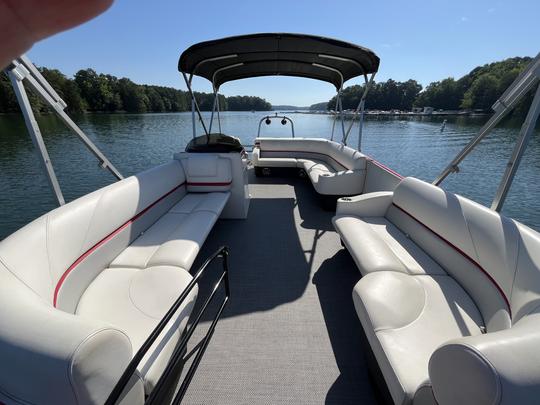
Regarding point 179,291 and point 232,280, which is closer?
point 179,291

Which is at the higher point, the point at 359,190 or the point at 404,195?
the point at 404,195

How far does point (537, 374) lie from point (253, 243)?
271cm

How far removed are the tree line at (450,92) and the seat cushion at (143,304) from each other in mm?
40435

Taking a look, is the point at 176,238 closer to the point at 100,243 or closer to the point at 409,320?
the point at 100,243

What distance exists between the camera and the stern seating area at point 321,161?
419cm

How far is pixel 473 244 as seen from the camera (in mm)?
1844

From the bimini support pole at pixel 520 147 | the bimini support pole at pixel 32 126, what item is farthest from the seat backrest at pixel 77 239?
the bimini support pole at pixel 520 147

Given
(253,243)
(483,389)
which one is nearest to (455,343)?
(483,389)

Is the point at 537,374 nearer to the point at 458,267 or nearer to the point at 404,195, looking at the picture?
the point at 458,267

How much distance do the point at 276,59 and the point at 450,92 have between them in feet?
231

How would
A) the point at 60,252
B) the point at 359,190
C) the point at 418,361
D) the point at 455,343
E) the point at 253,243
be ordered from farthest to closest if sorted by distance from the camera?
the point at 359,190, the point at 253,243, the point at 60,252, the point at 418,361, the point at 455,343

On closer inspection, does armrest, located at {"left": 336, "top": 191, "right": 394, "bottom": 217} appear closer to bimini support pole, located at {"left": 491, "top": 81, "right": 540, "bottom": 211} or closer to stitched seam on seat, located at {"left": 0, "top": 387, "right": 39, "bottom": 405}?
bimini support pole, located at {"left": 491, "top": 81, "right": 540, "bottom": 211}

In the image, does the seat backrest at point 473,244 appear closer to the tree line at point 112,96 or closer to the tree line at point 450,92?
the tree line at point 112,96

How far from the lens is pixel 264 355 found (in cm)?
187
